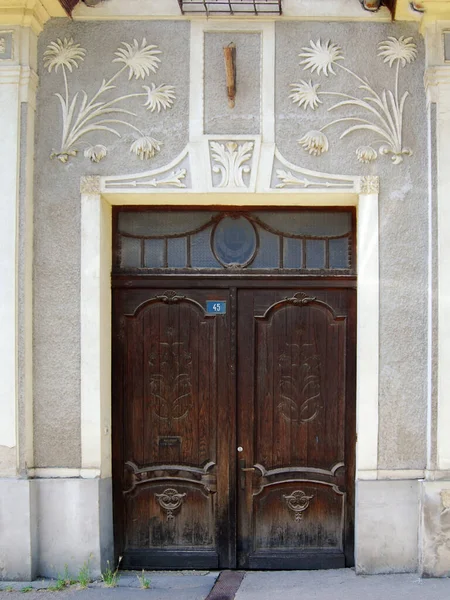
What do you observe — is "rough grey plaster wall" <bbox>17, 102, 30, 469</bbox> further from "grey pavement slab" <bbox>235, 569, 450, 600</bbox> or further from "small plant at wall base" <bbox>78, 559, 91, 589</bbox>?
"grey pavement slab" <bbox>235, 569, 450, 600</bbox>

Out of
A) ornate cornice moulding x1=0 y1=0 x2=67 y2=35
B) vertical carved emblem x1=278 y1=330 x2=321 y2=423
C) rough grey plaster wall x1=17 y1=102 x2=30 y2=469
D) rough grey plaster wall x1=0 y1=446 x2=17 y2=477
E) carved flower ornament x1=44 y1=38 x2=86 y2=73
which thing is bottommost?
rough grey plaster wall x1=0 y1=446 x2=17 y2=477

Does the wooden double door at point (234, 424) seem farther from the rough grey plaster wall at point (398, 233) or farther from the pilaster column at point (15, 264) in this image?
the pilaster column at point (15, 264)

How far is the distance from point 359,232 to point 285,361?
1136 millimetres

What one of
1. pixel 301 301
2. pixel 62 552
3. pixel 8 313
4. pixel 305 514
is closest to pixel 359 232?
pixel 301 301

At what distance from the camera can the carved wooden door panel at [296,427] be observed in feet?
17.3

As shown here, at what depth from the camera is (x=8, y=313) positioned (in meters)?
4.95

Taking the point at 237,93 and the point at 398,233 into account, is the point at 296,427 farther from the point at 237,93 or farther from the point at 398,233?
the point at 237,93

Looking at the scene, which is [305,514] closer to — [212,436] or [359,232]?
[212,436]

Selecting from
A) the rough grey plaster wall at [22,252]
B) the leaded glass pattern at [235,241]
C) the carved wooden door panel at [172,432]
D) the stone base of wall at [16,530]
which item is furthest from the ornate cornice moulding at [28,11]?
the stone base of wall at [16,530]

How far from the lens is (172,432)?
5.30 m

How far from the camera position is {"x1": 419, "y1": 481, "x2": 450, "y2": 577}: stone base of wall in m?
4.84

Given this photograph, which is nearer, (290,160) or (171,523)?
(290,160)

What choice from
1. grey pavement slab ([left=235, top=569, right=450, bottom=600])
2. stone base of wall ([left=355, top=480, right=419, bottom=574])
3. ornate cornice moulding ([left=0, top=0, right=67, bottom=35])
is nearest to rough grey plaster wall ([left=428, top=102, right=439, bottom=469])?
stone base of wall ([left=355, top=480, right=419, bottom=574])

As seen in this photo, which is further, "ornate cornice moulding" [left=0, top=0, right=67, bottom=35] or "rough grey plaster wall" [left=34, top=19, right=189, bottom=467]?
"rough grey plaster wall" [left=34, top=19, right=189, bottom=467]
